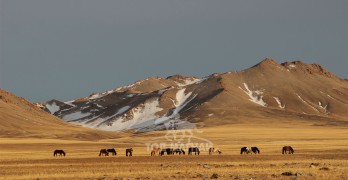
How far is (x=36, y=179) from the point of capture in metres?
37.3

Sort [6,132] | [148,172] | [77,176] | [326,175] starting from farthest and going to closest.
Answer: [6,132] < [148,172] < [77,176] < [326,175]

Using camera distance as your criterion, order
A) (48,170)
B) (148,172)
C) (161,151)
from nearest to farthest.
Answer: (148,172) → (48,170) → (161,151)

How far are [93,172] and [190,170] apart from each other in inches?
257

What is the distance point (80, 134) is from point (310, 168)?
430ft

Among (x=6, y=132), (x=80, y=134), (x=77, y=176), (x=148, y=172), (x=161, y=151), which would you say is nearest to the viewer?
(x=77, y=176)

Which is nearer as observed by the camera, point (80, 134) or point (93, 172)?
point (93, 172)

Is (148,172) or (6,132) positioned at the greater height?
(6,132)

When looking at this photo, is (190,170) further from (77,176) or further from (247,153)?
(247,153)

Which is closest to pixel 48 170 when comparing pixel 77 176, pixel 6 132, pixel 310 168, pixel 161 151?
pixel 77 176

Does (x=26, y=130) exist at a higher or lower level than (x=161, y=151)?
higher

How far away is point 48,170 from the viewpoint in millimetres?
44969

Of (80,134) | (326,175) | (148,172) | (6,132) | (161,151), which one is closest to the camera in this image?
(326,175)

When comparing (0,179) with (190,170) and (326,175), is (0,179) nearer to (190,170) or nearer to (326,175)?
(190,170)

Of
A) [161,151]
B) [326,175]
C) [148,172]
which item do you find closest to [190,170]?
[148,172]
